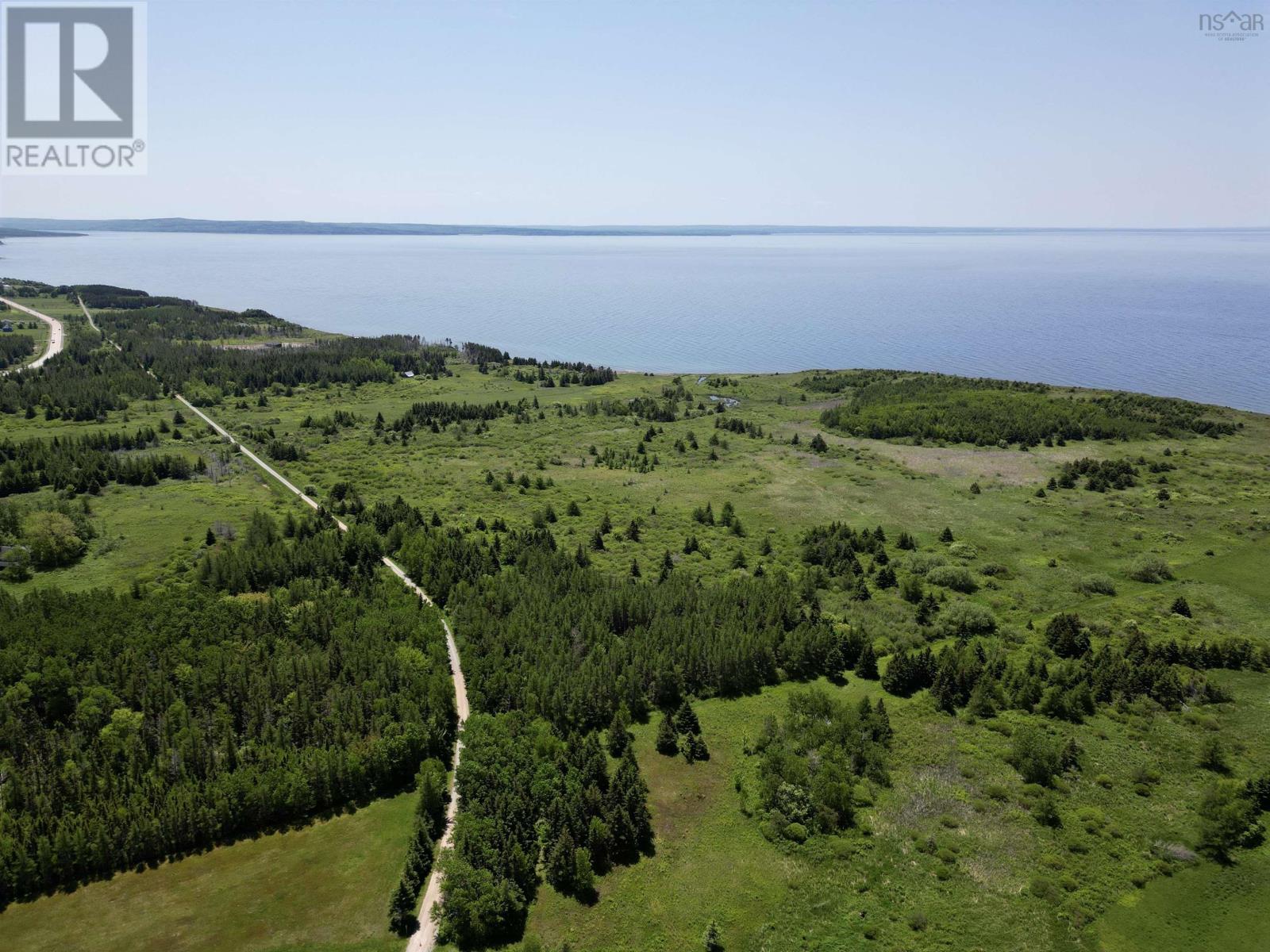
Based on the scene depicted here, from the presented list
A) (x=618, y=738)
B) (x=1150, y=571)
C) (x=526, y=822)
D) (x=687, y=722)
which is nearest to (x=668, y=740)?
(x=687, y=722)

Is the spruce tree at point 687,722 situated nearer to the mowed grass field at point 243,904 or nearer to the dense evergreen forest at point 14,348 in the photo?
the mowed grass field at point 243,904

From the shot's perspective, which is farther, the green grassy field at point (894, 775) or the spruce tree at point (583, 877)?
the spruce tree at point (583, 877)

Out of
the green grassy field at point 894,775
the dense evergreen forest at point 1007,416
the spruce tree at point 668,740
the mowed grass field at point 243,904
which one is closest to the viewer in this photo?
the mowed grass field at point 243,904

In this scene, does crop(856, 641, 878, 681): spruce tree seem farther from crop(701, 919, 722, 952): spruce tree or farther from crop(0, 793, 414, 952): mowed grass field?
Result: crop(0, 793, 414, 952): mowed grass field

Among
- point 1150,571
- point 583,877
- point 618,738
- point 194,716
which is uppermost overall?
point 1150,571

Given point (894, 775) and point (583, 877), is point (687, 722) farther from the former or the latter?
point (583, 877)


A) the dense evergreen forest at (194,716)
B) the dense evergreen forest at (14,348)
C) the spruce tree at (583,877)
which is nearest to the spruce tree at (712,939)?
the spruce tree at (583,877)

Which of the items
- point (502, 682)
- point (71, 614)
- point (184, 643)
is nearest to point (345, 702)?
point (502, 682)
